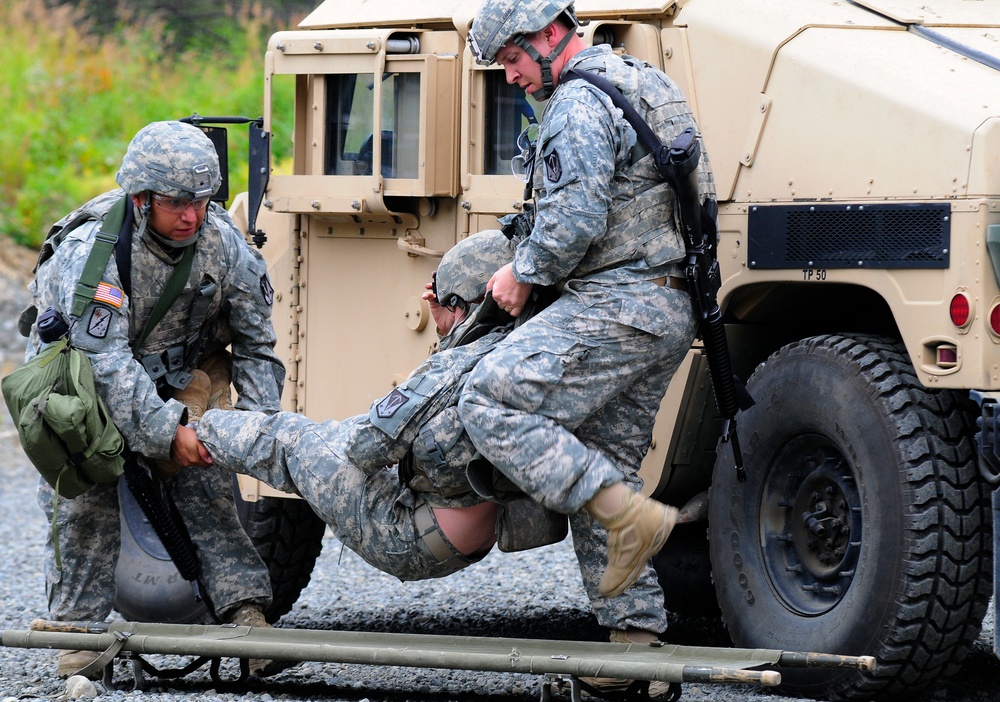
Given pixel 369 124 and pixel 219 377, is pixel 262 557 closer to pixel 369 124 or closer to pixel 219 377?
pixel 219 377

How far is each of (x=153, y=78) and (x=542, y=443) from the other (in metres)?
13.6

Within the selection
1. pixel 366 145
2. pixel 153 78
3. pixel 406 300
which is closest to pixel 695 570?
pixel 406 300

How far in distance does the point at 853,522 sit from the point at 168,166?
7.67 feet

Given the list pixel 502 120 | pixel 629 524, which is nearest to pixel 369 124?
pixel 502 120

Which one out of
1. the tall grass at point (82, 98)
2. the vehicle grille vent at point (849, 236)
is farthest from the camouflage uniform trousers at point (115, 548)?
the tall grass at point (82, 98)

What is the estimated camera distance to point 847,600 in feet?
14.4

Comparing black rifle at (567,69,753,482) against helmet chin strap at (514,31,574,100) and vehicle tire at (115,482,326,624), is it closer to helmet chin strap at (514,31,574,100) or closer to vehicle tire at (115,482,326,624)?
helmet chin strap at (514,31,574,100)

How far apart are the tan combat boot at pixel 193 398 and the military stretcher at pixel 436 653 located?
1.94ft

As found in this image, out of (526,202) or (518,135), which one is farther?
(518,135)

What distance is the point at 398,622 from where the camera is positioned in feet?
21.8

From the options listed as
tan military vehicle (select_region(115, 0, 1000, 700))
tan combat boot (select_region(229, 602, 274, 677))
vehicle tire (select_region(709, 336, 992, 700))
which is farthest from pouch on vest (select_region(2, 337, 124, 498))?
vehicle tire (select_region(709, 336, 992, 700))

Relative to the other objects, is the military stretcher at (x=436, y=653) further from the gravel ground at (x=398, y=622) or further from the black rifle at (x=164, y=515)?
the black rifle at (x=164, y=515)

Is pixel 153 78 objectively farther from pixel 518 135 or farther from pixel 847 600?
pixel 847 600

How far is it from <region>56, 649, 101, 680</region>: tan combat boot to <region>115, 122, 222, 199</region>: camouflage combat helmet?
1.54m
